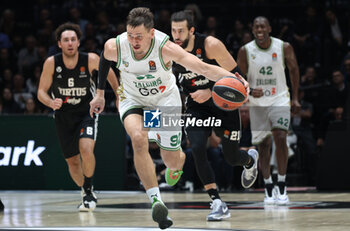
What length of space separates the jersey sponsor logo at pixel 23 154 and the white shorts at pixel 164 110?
19.0ft

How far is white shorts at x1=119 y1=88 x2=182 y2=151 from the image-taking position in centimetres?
660

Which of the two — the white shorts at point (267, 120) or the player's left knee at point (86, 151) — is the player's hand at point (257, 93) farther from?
the player's left knee at point (86, 151)

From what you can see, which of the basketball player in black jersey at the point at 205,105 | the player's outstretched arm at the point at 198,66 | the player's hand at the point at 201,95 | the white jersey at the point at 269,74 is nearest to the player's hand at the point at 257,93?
the white jersey at the point at 269,74

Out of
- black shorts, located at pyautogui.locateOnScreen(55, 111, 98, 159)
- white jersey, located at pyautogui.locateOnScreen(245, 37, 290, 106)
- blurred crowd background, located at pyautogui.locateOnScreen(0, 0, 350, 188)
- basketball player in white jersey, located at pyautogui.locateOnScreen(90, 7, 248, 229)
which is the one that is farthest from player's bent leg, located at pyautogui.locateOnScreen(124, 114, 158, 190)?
blurred crowd background, located at pyautogui.locateOnScreen(0, 0, 350, 188)

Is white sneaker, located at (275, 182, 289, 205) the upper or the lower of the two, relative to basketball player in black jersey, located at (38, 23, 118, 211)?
lower

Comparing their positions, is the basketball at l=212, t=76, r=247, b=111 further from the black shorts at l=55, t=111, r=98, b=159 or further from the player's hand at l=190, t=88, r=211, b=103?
the black shorts at l=55, t=111, r=98, b=159

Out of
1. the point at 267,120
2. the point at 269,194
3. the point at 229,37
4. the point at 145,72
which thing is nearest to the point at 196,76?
the point at 145,72

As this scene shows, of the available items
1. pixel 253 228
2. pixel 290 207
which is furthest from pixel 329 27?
pixel 253 228

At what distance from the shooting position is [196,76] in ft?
24.4

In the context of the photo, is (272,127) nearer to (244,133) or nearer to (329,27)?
(244,133)

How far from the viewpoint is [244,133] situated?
38.3ft

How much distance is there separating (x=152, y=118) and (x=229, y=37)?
8.36 metres

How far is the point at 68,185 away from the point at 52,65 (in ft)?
13.3

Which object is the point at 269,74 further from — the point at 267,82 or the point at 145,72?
the point at 145,72
